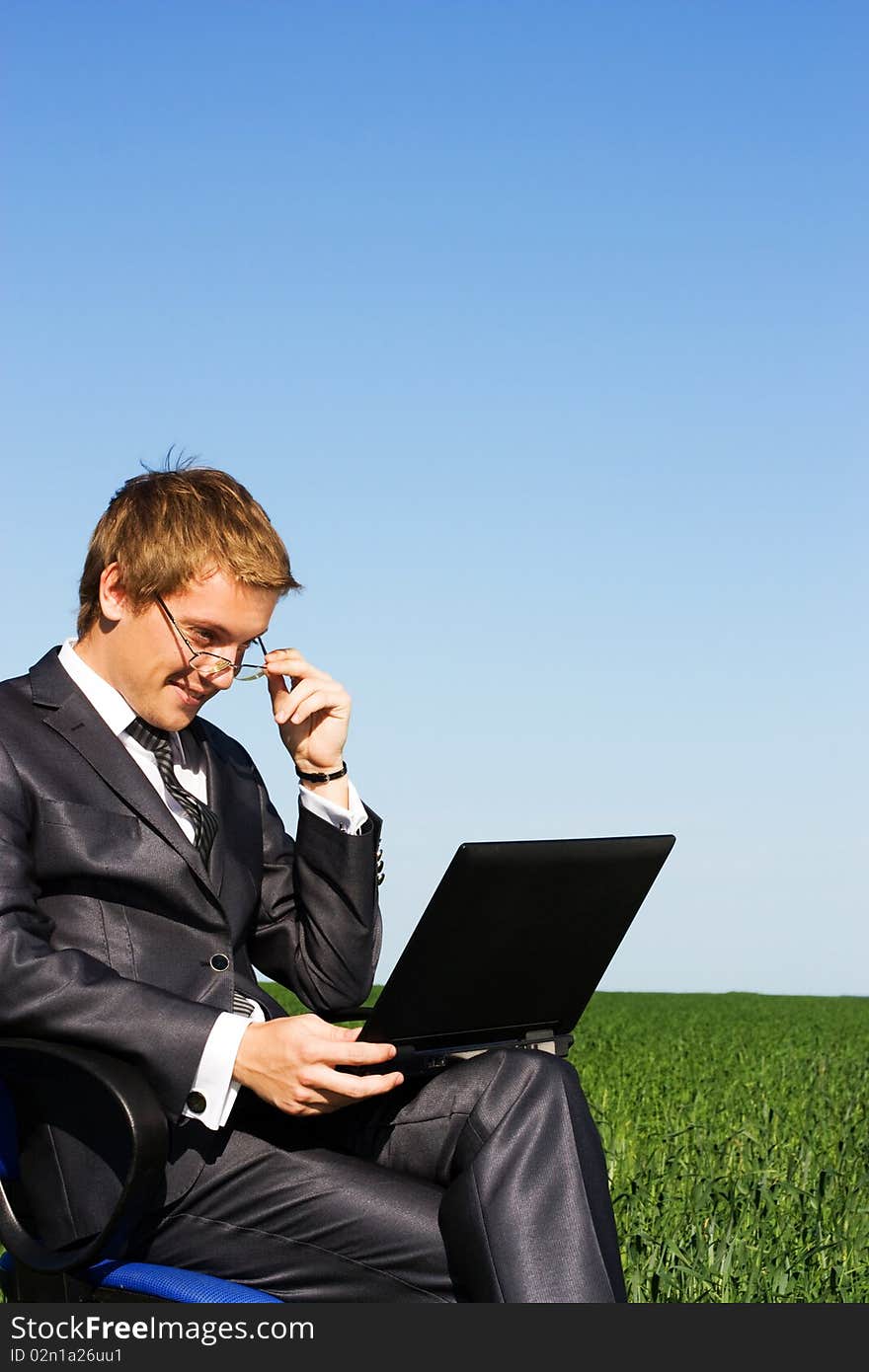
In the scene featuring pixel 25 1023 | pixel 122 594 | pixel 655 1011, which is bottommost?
pixel 655 1011

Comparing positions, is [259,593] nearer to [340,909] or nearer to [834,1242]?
[340,909]

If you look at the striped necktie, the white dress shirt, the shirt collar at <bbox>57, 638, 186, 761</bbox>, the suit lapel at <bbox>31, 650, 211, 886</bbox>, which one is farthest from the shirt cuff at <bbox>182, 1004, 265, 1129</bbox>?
the shirt collar at <bbox>57, 638, 186, 761</bbox>

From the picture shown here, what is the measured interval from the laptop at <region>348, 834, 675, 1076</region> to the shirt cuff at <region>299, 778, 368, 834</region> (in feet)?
2.35

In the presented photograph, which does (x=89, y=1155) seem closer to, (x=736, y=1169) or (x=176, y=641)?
(x=176, y=641)

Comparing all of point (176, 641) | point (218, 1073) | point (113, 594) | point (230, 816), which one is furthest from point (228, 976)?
point (113, 594)

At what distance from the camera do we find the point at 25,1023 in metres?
2.84

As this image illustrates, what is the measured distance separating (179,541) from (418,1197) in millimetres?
1503

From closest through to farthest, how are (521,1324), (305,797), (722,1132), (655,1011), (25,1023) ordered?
(521,1324)
(25,1023)
(305,797)
(722,1132)
(655,1011)

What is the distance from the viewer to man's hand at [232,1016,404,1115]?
9.08 feet

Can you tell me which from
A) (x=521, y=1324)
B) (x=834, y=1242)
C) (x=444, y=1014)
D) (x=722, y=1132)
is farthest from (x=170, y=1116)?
(x=722, y=1132)

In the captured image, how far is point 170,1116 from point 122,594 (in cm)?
115

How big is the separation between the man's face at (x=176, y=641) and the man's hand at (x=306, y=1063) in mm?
809

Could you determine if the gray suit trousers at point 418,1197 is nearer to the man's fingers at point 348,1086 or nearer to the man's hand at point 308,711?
the man's fingers at point 348,1086

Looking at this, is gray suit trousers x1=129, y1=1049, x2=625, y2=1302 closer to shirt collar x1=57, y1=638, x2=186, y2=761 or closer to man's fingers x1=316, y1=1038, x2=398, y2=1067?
man's fingers x1=316, y1=1038, x2=398, y2=1067
